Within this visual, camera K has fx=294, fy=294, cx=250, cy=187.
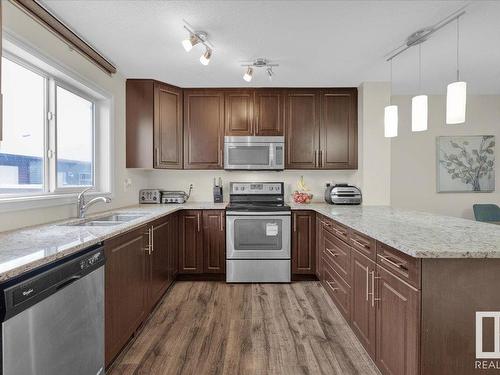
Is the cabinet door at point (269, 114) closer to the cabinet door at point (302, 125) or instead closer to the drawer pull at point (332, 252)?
the cabinet door at point (302, 125)

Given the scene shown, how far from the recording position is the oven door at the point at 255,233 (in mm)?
3367

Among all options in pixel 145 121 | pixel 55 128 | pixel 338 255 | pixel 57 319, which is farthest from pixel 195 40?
pixel 338 255

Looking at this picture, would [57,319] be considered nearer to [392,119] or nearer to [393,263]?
[393,263]

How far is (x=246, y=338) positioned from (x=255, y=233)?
52.2 inches

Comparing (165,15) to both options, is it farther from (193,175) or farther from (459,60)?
(459,60)

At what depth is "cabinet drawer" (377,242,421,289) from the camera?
129 cm

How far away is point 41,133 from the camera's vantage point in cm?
221

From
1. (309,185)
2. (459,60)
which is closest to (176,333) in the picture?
(309,185)

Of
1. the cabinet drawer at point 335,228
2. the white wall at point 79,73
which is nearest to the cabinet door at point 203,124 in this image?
the white wall at point 79,73

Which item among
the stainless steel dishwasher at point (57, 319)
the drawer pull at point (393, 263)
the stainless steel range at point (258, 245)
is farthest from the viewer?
the stainless steel range at point (258, 245)

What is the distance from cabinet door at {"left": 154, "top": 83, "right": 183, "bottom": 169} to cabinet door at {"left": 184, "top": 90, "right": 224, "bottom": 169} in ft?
0.29

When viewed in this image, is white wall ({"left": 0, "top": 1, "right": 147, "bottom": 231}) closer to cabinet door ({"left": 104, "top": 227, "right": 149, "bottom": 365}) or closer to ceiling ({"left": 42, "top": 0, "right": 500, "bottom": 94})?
ceiling ({"left": 42, "top": 0, "right": 500, "bottom": 94})

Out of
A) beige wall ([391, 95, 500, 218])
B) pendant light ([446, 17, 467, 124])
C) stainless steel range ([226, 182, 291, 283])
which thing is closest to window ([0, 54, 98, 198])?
stainless steel range ([226, 182, 291, 283])

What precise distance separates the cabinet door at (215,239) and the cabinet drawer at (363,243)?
5.37 feet
